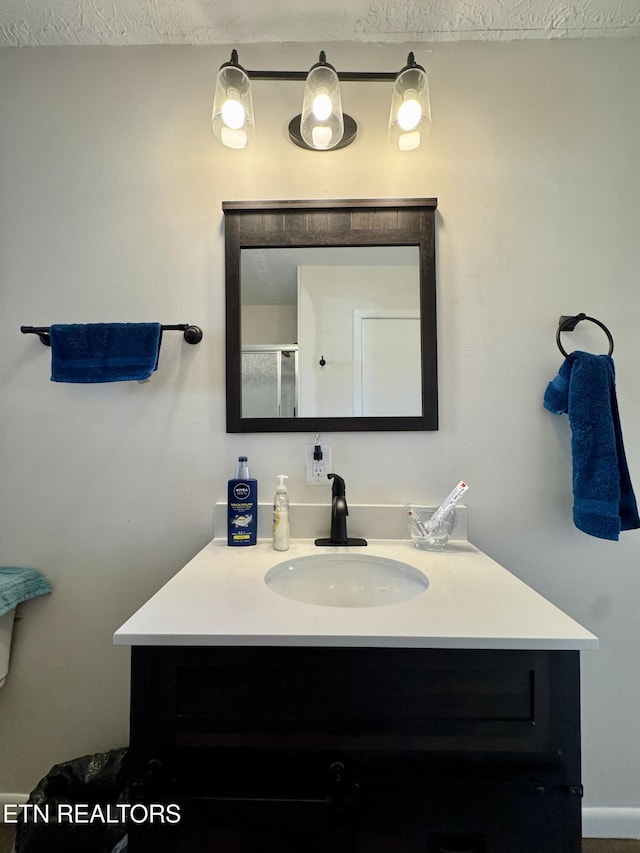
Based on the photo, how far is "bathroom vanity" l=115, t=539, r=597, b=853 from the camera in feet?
2.19

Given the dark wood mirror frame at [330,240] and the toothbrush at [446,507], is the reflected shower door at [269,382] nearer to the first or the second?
the dark wood mirror frame at [330,240]

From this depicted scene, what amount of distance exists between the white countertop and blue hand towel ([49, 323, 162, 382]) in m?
0.60

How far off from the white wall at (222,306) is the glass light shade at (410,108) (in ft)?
0.38

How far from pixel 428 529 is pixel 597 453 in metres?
0.49

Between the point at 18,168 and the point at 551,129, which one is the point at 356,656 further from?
the point at 18,168

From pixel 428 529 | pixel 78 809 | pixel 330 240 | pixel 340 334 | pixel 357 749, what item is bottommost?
pixel 78 809

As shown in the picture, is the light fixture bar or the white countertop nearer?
the white countertop

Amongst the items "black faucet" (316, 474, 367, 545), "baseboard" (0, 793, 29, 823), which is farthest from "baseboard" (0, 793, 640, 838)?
"baseboard" (0, 793, 29, 823)

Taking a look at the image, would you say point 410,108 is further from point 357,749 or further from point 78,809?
point 78,809

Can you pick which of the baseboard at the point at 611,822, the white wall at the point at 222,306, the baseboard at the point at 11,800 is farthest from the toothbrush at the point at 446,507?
the baseboard at the point at 11,800

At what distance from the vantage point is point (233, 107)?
108 cm

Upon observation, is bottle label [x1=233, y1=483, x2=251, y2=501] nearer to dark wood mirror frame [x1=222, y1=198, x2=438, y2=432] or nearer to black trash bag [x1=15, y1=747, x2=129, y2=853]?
dark wood mirror frame [x1=222, y1=198, x2=438, y2=432]

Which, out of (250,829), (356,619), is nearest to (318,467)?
(356,619)

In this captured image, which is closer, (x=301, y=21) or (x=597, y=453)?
(x=597, y=453)
